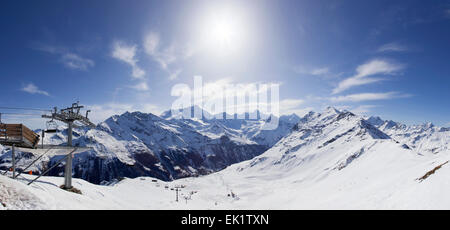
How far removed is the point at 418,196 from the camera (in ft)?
58.3
